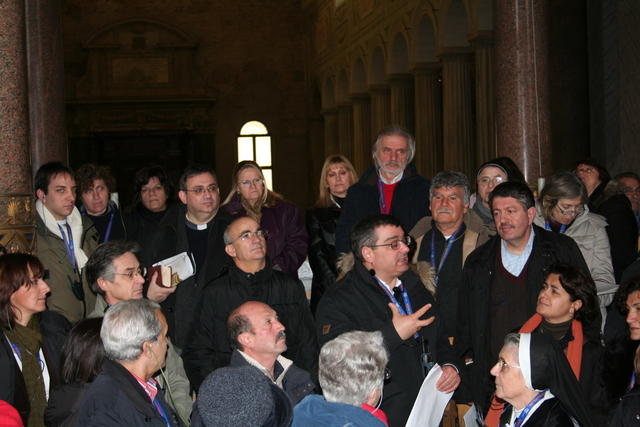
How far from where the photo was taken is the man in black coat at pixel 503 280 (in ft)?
19.6

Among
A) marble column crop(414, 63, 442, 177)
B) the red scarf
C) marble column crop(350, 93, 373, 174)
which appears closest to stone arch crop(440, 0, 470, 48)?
marble column crop(414, 63, 442, 177)

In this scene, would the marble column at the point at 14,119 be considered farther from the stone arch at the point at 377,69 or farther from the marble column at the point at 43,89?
the stone arch at the point at 377,69

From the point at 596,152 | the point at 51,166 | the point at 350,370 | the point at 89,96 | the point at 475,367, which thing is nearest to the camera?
the point at 350,370

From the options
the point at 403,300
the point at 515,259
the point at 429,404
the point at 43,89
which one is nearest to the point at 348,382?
the point at 429,404

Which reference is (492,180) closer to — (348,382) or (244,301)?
(244,301)

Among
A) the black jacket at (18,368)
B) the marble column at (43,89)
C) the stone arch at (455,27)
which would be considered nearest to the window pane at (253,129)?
the stone arch at (455,27)

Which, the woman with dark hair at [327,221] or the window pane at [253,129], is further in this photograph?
the window pane at [253,129]

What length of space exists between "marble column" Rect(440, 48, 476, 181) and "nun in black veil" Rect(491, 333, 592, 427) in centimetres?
1268

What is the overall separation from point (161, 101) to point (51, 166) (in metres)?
19.0

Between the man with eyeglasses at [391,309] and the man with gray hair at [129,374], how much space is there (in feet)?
4.06

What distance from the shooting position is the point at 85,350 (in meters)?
4.81

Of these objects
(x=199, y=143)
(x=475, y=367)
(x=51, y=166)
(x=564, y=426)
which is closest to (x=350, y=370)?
(x=564, y=426)

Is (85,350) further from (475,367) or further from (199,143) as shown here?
(199,143)

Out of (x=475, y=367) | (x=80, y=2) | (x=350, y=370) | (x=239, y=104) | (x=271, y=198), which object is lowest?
(x=475, y=367)
